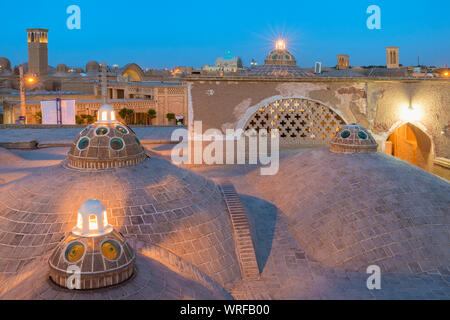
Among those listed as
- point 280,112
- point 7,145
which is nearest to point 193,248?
point 280,112

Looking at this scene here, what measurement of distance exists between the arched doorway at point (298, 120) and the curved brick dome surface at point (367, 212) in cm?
343

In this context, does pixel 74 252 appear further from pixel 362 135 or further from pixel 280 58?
pixel 280 58

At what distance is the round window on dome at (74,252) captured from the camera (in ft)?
19.1

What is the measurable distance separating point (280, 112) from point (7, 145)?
9.59 metres

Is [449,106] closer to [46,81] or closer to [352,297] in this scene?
[352,297]

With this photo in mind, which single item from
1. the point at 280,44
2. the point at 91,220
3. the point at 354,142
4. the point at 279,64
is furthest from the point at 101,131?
the point at 280,44

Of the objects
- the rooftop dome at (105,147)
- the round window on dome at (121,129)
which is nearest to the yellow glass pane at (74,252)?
the rooftop dome at (105,147)

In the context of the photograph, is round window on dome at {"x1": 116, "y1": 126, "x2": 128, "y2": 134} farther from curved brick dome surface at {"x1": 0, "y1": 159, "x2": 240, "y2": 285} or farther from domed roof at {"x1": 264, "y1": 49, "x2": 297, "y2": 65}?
domed roof at {"x1": 264, "y1": 49, "x2": 297, "y2": 65}

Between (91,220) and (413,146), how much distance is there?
50.0ft

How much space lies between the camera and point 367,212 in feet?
31.7

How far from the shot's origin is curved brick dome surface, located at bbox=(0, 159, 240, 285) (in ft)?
25.0

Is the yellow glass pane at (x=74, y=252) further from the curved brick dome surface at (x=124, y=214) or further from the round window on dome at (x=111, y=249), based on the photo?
the curved brick dome surface at (x=124, y=214)

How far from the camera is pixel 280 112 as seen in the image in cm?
1548

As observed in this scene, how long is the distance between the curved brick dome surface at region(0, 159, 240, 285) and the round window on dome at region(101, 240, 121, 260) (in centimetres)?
185
